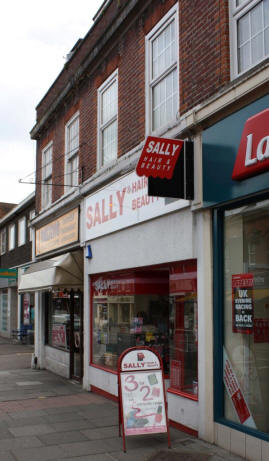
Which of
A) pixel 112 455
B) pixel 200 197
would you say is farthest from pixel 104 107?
pixel 112 455

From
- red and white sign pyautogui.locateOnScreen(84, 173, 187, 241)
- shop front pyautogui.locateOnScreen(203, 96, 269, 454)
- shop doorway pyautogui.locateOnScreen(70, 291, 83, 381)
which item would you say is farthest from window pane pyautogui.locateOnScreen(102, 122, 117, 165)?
shop front pyautogui.locateOnScreen(203, 96, 269, 454)

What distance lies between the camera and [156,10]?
29.5 feet

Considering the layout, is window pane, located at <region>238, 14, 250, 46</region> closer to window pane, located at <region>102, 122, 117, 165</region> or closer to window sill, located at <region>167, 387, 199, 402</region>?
window pane, located at <region>102, 122, 117, 165</region>

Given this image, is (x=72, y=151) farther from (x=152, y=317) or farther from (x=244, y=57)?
(x=244, y=57)

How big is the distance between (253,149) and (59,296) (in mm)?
9340

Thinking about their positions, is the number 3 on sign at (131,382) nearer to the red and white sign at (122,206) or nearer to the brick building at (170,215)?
the brick building at (170,215)

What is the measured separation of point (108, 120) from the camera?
11.0 metres

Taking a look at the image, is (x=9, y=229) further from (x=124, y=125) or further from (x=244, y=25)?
(x=244, y=25)

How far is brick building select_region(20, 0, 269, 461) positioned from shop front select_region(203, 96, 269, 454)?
0.02 meters

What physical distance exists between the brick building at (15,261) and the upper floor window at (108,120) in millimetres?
13077

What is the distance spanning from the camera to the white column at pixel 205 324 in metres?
6.82

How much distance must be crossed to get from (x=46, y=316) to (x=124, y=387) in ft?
29.2

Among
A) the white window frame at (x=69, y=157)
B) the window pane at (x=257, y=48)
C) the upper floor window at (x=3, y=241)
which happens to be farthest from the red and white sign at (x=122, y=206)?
the upper floor window at (x=3, y=241)

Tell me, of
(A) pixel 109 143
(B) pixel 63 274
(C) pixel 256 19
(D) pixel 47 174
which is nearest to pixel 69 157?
(D) pixel 47 174
